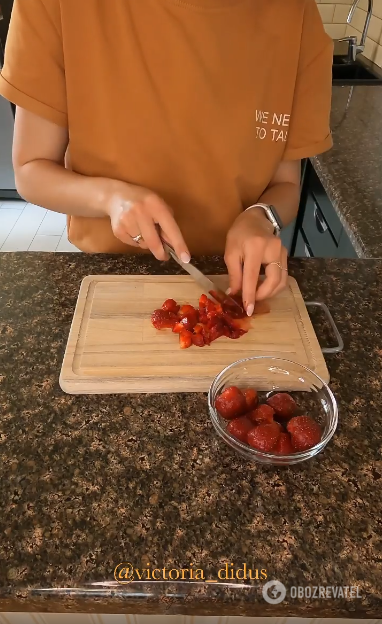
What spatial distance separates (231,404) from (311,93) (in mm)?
654

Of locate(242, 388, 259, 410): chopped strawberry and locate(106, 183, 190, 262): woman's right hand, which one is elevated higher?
locate(106, 183, 190, 262): woman's right hand

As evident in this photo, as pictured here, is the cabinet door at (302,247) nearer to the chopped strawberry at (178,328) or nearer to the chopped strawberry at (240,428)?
the chopped strawberry at (178,328)

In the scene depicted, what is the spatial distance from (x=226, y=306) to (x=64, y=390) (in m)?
0.30

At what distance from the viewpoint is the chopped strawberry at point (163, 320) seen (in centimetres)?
81

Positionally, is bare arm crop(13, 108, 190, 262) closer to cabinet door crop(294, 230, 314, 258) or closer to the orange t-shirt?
the orange t-shirt

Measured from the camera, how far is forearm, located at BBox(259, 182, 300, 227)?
102 centimetres

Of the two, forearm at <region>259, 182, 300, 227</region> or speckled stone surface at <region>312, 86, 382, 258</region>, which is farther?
speckled stone surface at <region>312, 86, 382, 258</region>

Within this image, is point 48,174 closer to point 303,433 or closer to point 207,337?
point 207,337

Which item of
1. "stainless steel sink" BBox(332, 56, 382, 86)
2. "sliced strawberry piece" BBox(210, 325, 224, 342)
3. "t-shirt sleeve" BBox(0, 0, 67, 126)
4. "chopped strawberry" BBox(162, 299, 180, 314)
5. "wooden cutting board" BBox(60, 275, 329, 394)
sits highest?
"t-shirt sleeve" BBox(0, 0, 67, 126)

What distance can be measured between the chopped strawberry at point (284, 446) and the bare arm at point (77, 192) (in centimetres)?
31

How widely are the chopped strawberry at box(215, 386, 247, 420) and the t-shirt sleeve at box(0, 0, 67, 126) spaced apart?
57 centimetres

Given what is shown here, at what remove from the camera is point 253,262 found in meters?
0.81

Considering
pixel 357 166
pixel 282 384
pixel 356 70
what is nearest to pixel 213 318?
pixel 282 384

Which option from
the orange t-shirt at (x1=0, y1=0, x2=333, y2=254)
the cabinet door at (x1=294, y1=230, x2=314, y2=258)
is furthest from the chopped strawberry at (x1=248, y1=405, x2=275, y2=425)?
the cabinet door at (x1=294, y1=230, x2=314, y2=258)
